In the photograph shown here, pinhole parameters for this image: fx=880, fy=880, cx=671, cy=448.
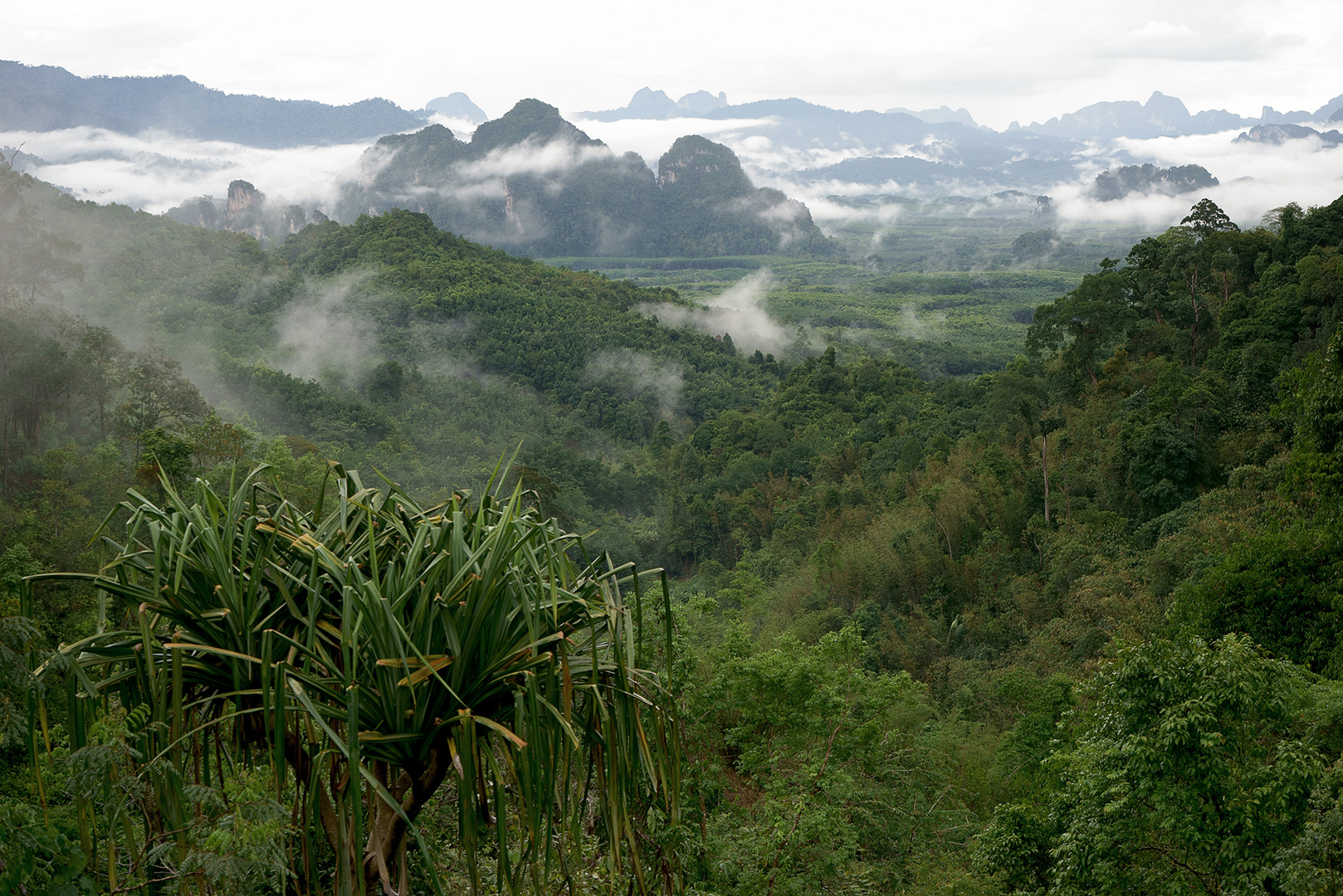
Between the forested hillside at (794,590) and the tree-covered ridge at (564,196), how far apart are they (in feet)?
337

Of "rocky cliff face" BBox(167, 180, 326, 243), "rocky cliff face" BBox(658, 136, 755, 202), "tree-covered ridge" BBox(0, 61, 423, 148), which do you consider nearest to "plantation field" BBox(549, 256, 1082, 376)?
"rocky cliff face" BBox(658, 136, 755, 202)

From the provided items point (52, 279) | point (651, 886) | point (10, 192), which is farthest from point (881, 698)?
point (52, 279)

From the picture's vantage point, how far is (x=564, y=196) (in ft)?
530

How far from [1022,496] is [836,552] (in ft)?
16.3

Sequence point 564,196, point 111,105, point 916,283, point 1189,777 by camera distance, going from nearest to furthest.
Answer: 1. point 1189,777
2. point 916,283
3. point 564,196
4. point 111,105

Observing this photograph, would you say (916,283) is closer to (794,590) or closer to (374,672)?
(794,590)

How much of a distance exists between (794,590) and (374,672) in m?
21.7

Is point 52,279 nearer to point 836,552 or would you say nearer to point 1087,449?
point 836,552

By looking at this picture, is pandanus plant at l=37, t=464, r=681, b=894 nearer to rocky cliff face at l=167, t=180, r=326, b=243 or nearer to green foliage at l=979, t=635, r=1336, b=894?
green foliage at l=979, t=635, r=1336, b=894

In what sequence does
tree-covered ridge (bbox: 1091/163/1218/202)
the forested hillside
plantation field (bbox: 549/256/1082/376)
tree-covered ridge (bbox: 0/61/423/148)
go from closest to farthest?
the forested hillside, plantation field (bbox: 549/256/1082/376), tree-covered ridge (bbox: 0/61/423/148), tree-covered ridge (bbox: 1091/163/1218/202)

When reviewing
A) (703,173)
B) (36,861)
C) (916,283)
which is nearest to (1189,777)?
(36,861)

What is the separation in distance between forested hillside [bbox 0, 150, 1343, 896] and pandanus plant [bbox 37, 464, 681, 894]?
0.08ft

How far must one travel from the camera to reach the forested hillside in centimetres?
230

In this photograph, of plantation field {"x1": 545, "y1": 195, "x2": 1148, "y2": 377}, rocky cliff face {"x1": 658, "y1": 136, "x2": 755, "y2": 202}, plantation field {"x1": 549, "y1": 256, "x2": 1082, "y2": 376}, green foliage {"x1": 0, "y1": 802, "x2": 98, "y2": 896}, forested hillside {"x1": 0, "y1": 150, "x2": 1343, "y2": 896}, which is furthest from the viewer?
rocky cliff face {"x1": 658, "y1": 136, "x2": 755, "y2": 202}
